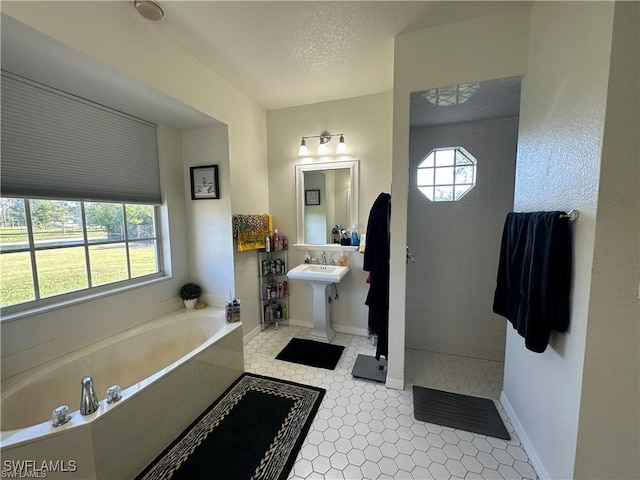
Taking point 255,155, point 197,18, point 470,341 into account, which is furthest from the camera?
point 255,155

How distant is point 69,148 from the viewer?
1889mm

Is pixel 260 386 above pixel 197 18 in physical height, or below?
below

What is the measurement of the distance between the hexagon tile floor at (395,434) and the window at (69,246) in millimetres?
1517

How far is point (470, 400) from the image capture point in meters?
2.01

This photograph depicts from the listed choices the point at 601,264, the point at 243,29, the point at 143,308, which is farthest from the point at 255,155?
the point at 601,264

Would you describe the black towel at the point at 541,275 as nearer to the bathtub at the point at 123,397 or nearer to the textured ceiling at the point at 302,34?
the textured ceiling at the point at 302,34

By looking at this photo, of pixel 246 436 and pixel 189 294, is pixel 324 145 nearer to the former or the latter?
pixel 189 294

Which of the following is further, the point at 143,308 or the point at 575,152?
the point at 143,308

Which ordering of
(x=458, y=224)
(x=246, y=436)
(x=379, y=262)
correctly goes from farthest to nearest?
(x=458, y=224)
(x=379, y=262)
(x=246, y=436)

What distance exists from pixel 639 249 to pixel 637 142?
1.38 feet

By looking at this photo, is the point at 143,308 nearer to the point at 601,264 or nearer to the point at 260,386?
the point at 260,386

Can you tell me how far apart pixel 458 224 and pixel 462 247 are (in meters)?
0.23

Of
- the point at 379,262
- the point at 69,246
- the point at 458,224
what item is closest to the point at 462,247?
the point at 458,224

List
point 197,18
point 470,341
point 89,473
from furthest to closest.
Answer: point 470,341
point 197,18
point 89,473
